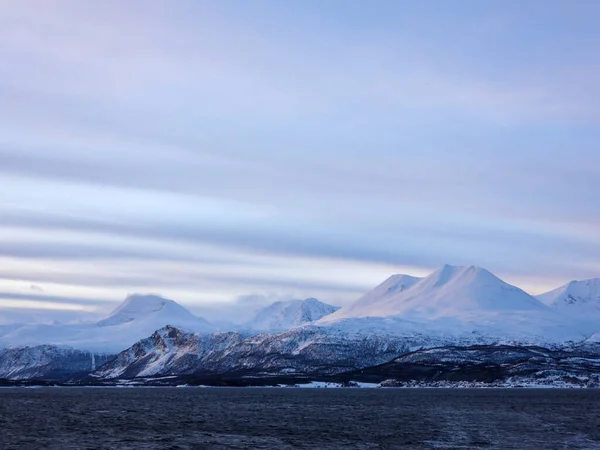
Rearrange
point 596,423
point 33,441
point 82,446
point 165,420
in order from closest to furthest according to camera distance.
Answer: point 82,446 < point 33,441 < point 596,423 < point 165,420

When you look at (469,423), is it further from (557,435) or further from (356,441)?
(356,441)

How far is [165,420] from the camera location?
193 m

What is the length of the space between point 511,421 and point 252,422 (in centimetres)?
5398

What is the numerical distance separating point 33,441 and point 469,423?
86080 mm

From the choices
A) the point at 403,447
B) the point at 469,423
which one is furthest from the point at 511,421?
the point at 403,447

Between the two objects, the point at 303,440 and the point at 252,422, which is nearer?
the point at 303,440

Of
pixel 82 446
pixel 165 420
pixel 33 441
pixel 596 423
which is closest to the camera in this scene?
pixel 82 446

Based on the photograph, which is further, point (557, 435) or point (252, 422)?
point (252, 422)

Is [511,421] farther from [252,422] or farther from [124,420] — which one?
[124,420]

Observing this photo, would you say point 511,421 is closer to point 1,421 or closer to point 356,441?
point 356,441

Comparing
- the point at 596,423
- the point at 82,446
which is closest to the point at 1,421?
the point at 82,446

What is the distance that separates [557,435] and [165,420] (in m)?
83.3

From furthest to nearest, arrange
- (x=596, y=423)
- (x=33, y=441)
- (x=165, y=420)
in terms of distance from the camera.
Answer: (x=165, y=420), (x=596, y=423), (x=33, y=441)

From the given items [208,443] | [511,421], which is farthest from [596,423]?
[208,443]
